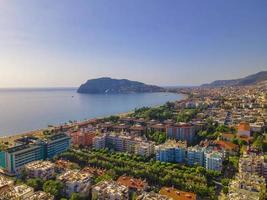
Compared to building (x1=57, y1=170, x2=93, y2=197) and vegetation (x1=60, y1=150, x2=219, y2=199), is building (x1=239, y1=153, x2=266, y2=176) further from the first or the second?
building (x1=57, y1=170, x2=93, y2=197)

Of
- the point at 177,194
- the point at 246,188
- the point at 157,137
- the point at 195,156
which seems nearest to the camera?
the point at 246,188

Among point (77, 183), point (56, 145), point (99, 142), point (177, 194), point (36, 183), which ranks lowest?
point (177, 194)

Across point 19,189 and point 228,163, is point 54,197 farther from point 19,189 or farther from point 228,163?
point 228,163

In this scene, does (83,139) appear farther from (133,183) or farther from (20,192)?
(20,192)

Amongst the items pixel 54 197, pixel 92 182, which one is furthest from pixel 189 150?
pixel 54 197

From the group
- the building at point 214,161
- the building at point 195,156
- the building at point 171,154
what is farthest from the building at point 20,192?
the building at point 214,161

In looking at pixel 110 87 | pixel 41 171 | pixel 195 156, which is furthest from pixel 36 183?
pixel 110 87

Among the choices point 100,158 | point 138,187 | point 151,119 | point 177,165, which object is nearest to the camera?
point 138,187
